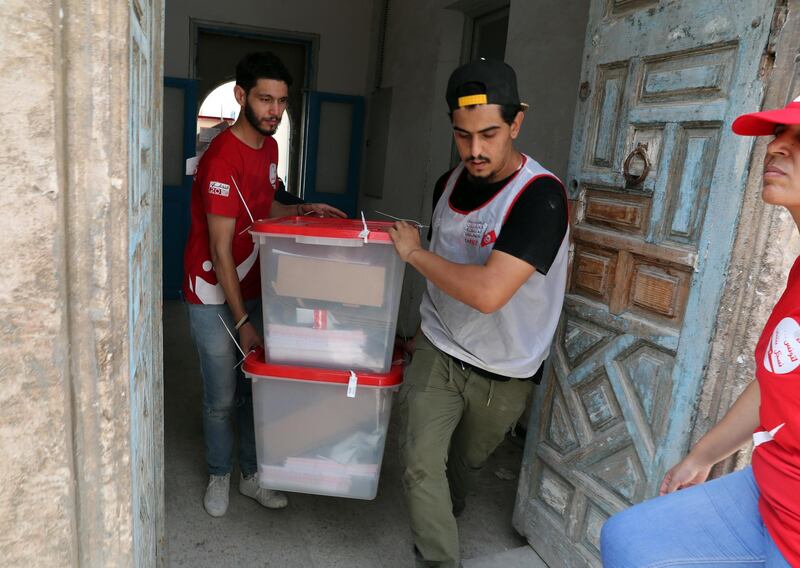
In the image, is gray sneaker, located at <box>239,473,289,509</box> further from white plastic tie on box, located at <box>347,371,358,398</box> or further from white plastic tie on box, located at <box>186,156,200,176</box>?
white plastic tie on box, located at <box>186,156,200,176</box>

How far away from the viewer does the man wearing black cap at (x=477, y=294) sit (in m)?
1.91

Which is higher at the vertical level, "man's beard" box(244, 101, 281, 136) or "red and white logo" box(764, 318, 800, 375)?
"man's beard" box(244, 101, 281, 136)

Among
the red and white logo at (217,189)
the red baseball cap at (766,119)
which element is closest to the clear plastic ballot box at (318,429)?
the red and white logo at (217,189)

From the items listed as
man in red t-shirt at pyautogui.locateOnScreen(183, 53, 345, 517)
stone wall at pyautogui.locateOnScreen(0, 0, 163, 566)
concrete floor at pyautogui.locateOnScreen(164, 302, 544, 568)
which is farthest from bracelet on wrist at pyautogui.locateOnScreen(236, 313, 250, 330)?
stone wall at pyautogui.locateOnScreen(0, 0, 163, 566)

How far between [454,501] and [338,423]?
76cm

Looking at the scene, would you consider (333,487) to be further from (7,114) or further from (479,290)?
(7,114)

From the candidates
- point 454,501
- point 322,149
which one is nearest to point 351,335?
point 454,501

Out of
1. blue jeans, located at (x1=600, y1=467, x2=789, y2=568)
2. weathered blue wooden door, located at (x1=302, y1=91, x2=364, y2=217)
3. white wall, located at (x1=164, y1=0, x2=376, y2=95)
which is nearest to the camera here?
blue jeans, located at (x1=600, y1=467, x2=789, y2=568)

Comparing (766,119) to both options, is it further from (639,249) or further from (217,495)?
(217,495)

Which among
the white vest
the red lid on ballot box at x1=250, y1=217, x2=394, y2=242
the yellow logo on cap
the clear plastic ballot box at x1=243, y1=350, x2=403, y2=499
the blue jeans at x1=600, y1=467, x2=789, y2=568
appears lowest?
the clear plastic ballot box at x1=243, y1=350, x2=403, y2=499

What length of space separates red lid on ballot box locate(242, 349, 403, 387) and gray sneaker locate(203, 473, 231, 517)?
2.50 feet

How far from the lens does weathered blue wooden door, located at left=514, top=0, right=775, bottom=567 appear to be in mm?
1796

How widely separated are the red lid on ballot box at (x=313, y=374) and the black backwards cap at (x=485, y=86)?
0.96 meters

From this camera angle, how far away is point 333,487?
93.3 inches
